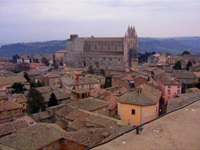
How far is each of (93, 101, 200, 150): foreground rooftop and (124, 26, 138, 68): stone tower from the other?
6543 cm

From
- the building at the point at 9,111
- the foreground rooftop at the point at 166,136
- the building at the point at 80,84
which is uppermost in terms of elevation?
the foreground rooftop at the point at 166,136

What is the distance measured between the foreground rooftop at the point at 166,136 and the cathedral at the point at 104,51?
215 feet

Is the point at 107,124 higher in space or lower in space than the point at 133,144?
lower

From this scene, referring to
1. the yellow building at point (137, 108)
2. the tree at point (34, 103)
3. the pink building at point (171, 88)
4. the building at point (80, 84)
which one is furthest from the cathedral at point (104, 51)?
the yellow building at point (137, 108)

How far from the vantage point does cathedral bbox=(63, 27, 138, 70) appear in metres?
78.4

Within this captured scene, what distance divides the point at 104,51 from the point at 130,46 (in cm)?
949

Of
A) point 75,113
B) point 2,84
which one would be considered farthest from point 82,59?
point 75,113

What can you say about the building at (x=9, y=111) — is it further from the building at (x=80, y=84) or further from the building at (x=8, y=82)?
the building at (x=8, y=82)

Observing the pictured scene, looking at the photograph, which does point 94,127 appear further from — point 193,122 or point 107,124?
point 193,122

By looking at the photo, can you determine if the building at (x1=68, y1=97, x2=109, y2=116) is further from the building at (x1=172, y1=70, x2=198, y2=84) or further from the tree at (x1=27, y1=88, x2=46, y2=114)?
the building at (x1=172, y1=70, x2=198, y2=84)

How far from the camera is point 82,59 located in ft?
274

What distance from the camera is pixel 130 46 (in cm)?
8269

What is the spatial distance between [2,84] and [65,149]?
35754mm

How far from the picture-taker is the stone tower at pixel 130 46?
77.5 meters
